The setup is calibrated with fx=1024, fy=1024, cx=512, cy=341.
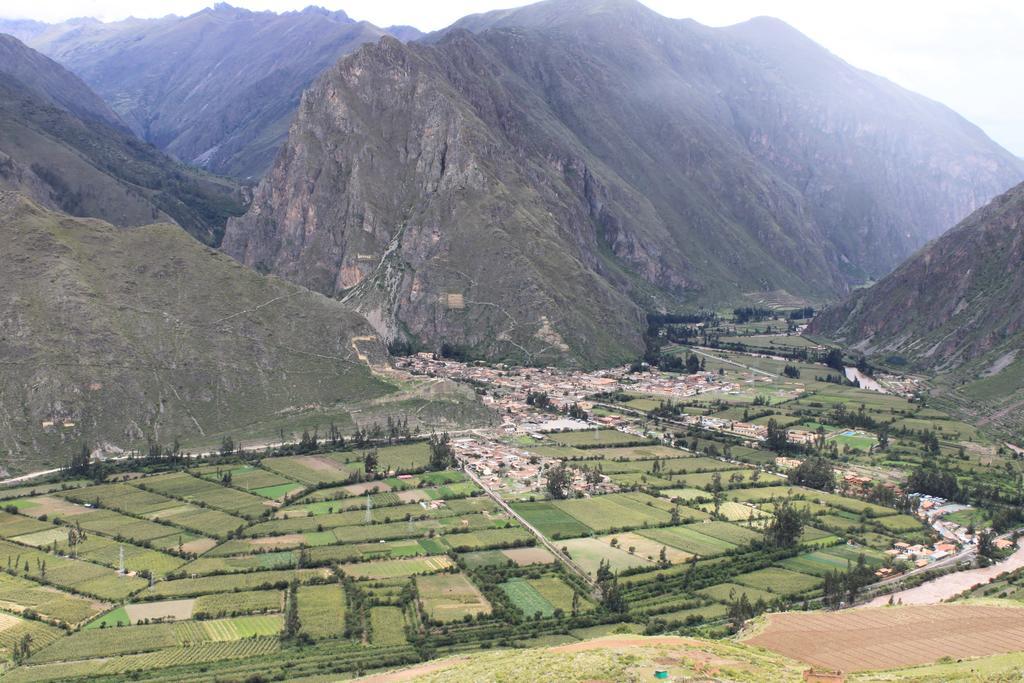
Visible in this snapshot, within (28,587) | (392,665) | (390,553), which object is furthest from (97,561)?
(392,665)

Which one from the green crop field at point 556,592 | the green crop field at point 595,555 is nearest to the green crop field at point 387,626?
the green crop field at point 556,592

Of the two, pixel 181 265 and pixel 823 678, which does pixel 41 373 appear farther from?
pixel 823 678

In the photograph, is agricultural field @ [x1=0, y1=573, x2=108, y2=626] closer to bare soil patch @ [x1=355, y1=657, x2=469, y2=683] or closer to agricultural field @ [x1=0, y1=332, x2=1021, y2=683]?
agricultural field @ [x1=0, y1=332, x2=1021, y2=683]

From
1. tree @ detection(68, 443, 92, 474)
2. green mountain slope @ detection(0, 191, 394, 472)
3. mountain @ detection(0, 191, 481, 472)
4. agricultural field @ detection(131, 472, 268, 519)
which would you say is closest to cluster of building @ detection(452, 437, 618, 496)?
mountain @ detection(0, 191, 481, 472)

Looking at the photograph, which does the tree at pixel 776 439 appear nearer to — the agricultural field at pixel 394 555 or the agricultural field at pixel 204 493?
the agricultural field at pixel 394 555

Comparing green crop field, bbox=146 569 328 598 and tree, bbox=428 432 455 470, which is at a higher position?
tree, bbox=428 432 455 470

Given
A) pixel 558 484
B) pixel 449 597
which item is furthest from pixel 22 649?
pixel 558 484
